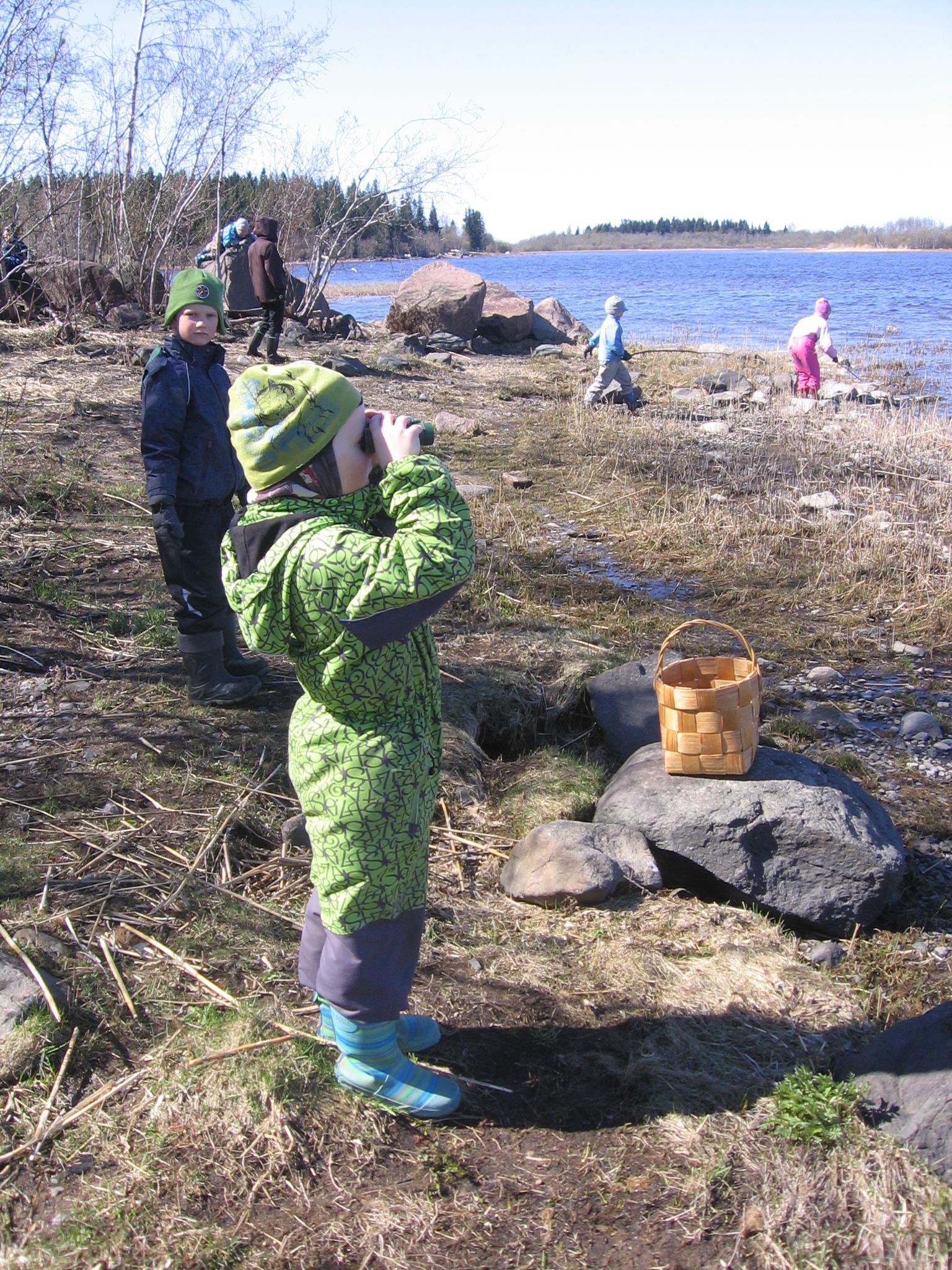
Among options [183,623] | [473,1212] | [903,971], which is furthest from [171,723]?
[903,971]

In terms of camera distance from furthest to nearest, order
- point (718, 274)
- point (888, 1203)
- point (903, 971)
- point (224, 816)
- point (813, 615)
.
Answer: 1. point (718, 274)
2. point (813, 615)
3. point (224, 816)
4. point (903, 971)
5. point (888, 1203)

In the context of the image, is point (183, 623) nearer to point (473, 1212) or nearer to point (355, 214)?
point (473, 1212)

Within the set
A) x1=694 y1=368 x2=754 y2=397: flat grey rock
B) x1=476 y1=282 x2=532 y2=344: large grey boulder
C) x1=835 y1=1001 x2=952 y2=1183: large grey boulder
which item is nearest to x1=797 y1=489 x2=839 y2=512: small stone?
x1=835 y1=1001 x2=952 y2=1183: large grey boulder

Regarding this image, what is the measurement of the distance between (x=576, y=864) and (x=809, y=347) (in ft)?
45.5

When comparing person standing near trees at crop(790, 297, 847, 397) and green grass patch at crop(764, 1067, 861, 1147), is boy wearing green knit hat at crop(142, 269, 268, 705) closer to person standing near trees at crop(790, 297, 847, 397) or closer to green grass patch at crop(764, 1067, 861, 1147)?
green grass patch at crop(764, 1067, 861, 1147)

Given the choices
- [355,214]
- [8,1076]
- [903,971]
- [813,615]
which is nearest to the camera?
[8,1076]

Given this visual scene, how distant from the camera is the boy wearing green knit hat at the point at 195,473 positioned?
4.43 meters

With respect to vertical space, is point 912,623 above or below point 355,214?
below

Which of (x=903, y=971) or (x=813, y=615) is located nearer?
(x=903, y=971)

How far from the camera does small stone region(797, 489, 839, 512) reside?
29.5 ft

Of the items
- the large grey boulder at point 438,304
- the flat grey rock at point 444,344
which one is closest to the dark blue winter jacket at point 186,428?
the flat grey rock at point 444,344

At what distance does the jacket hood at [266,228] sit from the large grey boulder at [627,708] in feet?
36.7

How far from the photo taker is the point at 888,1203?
2293 mm

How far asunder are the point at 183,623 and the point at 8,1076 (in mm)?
2312
